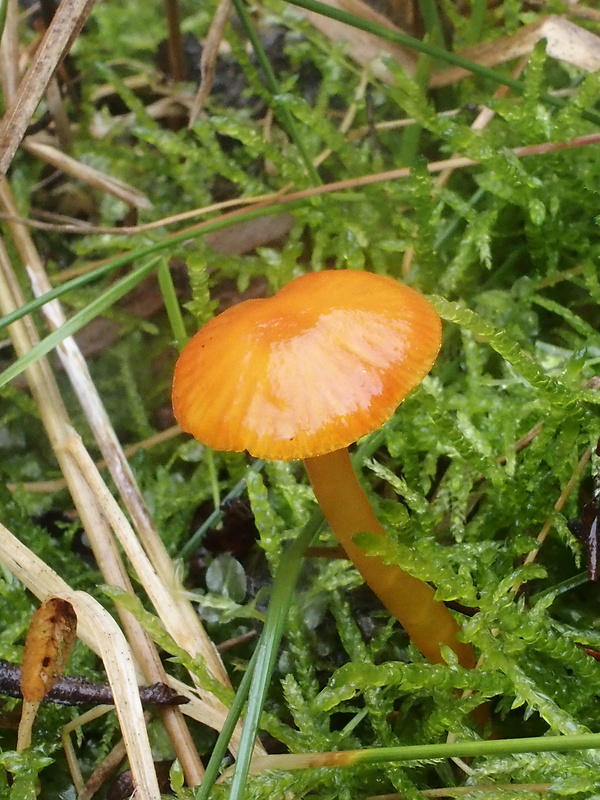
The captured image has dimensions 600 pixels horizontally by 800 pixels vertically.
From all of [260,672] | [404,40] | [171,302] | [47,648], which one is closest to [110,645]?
[47,648]

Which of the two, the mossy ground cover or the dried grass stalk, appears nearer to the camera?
the dried grass stalk

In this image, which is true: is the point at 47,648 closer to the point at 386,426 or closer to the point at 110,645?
the point at 110,645

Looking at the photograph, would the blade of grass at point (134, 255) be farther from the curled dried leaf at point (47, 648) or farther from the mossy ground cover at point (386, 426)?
the curled dried leaf at point (47, 648)

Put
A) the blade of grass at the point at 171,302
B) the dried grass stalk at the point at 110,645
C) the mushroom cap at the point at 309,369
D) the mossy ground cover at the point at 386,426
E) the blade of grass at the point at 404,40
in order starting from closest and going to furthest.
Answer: the mushroom cap at the point at 309,369 → the dried grass stalk at the point at 110,645 → the mossy ground cover at the point at 386,426 → the blade of grass at the point at 404,40 → the blade of grass at the point at 171,302

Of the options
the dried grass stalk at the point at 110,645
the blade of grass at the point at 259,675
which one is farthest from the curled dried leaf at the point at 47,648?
the blade of grass at the point at 259,675

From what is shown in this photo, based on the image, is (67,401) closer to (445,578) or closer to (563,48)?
(445,578)

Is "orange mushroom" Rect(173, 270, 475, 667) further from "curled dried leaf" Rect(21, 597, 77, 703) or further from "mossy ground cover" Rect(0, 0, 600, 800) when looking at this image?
"curled dried leaf" Rect(21, 597, 77, 703)

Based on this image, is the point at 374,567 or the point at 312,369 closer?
the point at 312,369

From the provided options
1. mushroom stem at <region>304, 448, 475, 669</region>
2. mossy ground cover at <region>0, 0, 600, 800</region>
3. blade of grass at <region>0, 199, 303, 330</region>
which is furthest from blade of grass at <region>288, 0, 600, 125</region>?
mushroom stem at <region>304, 448, 475, 669</region>
